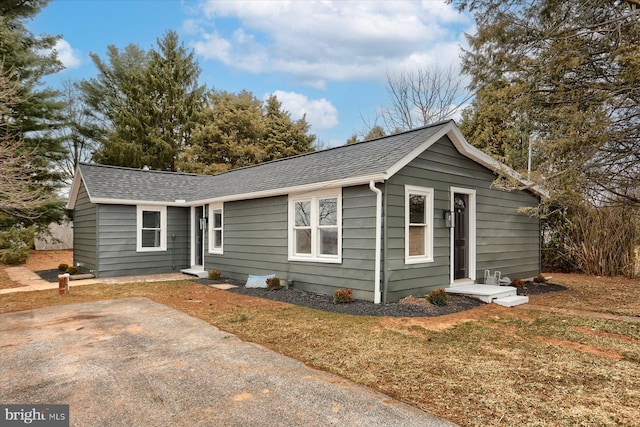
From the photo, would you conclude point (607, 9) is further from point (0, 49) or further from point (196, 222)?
point (0, 49)

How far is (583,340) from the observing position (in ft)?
15.9

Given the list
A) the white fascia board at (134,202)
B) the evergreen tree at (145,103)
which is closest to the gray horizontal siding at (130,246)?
the white fascia board at (134,202)

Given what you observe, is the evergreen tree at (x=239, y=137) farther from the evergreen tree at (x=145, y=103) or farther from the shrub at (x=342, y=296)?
the shrub at (x=342, y=296)

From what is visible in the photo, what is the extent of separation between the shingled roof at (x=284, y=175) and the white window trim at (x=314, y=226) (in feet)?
0.86

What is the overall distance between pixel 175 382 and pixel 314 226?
193 inches

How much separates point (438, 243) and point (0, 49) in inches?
670

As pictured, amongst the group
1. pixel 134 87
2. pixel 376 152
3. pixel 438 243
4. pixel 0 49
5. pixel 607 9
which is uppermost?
pixel 134 87

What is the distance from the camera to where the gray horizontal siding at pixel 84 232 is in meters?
11.4

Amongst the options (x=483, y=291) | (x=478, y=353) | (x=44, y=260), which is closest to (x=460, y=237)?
→ (x=483, y=291)

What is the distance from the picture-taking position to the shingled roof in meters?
7.22

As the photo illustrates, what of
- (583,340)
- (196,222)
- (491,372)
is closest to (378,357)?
(491,372)

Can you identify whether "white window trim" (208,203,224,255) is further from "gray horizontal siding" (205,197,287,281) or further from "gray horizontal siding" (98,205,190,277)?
"gray horizontal siding" (98,205,190,277)

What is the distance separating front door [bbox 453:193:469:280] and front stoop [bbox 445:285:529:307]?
785 millimetres

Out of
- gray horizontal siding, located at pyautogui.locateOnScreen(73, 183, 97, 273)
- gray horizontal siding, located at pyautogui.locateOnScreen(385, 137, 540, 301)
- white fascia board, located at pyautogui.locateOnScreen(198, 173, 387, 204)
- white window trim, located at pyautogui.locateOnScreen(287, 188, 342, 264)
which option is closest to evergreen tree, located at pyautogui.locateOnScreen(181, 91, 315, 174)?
gray horizontal siding, located at pyautogui.locateOnScreen(73, 183, 97, 273)
